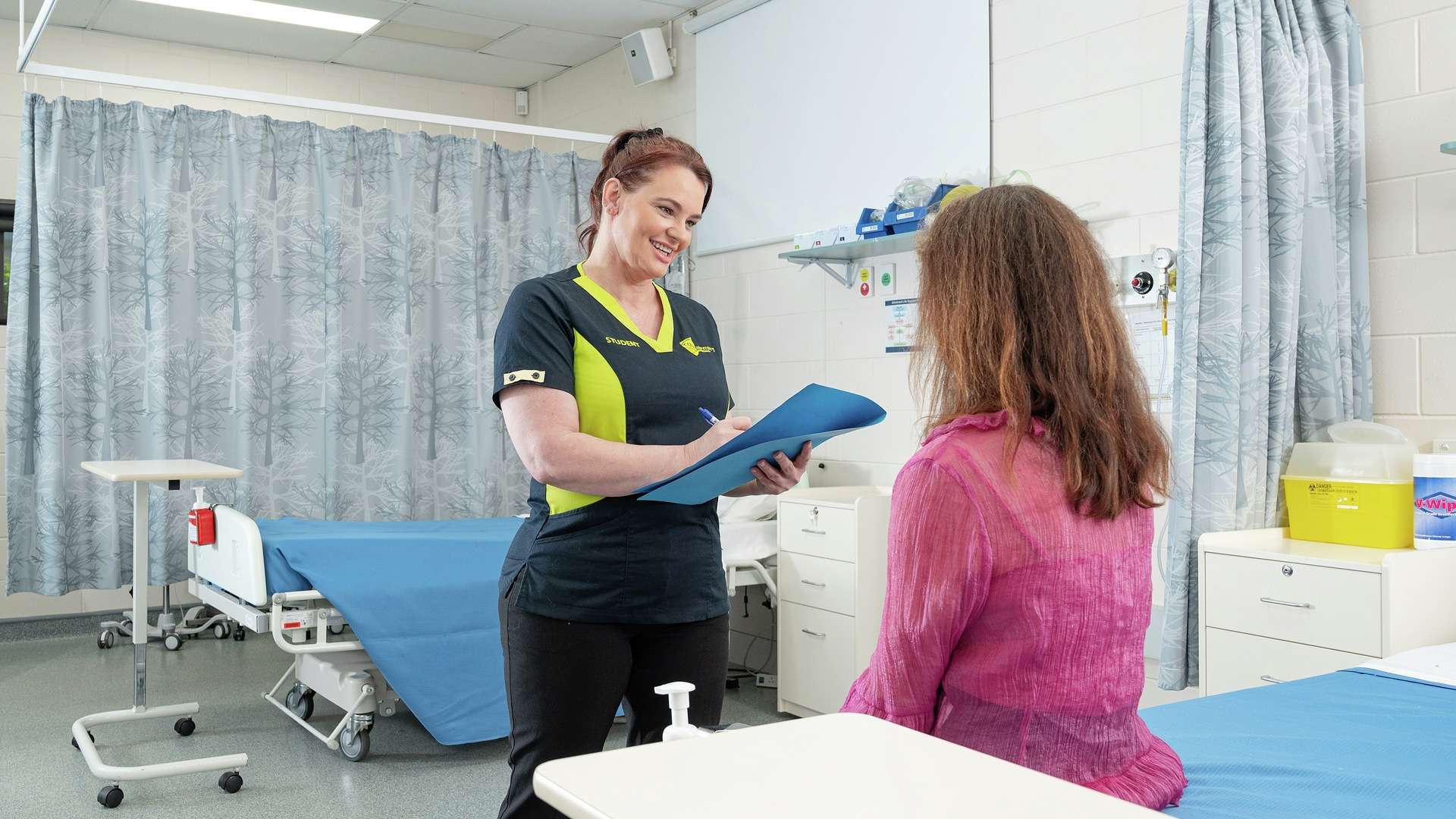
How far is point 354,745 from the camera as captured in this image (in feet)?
11.0

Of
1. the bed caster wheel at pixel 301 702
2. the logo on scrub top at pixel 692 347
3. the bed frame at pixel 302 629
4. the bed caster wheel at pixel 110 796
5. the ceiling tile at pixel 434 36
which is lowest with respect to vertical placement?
the bed caster wheel at pixel 110 796

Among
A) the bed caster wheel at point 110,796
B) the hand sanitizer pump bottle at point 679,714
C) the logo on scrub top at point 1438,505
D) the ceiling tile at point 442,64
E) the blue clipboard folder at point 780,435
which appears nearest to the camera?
the hand sanitizer pump bottle at point 679,714

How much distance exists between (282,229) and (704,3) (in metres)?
2.00

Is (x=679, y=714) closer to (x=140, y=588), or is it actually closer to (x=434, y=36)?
(x=140, y=588)

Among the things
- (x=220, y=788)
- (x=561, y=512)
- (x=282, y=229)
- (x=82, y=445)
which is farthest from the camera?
(x=282, y=229)

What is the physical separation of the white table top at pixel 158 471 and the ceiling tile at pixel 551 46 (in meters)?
2.76

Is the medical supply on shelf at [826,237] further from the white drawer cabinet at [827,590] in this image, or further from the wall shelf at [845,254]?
the white drawer cabinet at [827,590]

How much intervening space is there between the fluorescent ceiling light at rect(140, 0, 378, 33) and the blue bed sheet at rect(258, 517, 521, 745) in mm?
2672

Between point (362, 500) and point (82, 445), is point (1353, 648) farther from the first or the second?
point (82, 445)

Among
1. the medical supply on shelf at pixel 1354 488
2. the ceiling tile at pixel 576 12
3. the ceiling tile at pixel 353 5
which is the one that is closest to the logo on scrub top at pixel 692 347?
the medical supply on shelf at pixel 1354 488

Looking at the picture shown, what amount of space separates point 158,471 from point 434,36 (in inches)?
115

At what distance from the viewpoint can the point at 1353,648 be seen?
7.29ft

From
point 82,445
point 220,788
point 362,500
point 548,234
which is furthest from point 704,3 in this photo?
point 220,788

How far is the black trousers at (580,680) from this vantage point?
1521 millimetres
